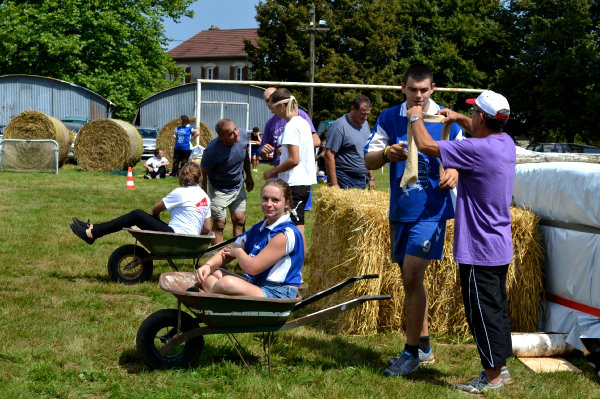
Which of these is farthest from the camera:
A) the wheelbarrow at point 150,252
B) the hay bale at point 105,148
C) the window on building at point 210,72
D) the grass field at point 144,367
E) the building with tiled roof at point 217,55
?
the window on building at point 210,72

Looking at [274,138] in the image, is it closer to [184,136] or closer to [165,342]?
[165,342]

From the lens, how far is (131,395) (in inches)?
162

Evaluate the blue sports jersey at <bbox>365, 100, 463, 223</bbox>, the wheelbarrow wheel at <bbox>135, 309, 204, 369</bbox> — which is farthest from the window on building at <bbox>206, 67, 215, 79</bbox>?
the wheelbarrow wheel at <bbox>135, 309, 204, 369</bbox>

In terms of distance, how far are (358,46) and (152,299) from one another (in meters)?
41.6

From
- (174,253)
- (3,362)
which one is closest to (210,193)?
(174,253)

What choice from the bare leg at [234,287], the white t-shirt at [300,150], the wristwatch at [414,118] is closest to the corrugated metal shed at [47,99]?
the white t-shirt at [300,150]

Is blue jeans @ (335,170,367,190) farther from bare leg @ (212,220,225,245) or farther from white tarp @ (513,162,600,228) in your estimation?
white tarp @ (513,162,600,228)

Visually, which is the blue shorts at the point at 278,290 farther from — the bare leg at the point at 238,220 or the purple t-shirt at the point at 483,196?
the bare leg at the point at 238,220

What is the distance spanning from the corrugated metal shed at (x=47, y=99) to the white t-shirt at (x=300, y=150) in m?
33.1

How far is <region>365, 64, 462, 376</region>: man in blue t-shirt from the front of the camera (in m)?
4.44

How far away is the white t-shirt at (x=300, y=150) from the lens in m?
6.63

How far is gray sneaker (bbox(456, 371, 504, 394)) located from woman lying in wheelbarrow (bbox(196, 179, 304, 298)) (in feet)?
3.84

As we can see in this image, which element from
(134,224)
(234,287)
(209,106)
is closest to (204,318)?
(234,287)

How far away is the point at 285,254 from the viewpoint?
448 cm
